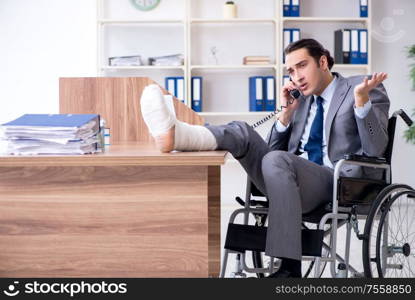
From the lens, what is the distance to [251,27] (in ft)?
19.3

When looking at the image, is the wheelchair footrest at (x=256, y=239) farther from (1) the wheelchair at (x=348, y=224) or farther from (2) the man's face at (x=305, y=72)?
(2) the man's face at (x=305, y=72)

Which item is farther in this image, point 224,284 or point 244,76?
point 244,76

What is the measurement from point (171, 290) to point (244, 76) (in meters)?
4.44

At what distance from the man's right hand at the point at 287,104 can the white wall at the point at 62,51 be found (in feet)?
11.2

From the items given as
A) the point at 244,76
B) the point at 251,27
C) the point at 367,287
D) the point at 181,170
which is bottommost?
the point at 367,287

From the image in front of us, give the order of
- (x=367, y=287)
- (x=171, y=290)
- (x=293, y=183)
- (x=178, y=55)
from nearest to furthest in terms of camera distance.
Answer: (x=171, y=290) < (x=367, y=287) < (x=293, y=183) < (x=178, y=55)

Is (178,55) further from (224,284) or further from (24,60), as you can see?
(224,284)

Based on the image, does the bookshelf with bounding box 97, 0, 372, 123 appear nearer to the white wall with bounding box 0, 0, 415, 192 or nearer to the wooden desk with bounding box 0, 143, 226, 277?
the white wall with bounding box 0, 0, 415, 192

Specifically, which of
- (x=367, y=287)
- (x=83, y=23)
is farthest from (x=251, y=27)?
(x=367, y=287)

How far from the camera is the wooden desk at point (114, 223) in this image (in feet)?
5.34

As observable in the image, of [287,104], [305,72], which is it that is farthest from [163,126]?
[305,72]

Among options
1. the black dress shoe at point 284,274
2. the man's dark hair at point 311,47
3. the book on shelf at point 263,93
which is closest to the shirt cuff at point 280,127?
the man's dark hair at point 311,47

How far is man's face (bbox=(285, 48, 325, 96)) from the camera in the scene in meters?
2.64

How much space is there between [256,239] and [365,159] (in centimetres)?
45
